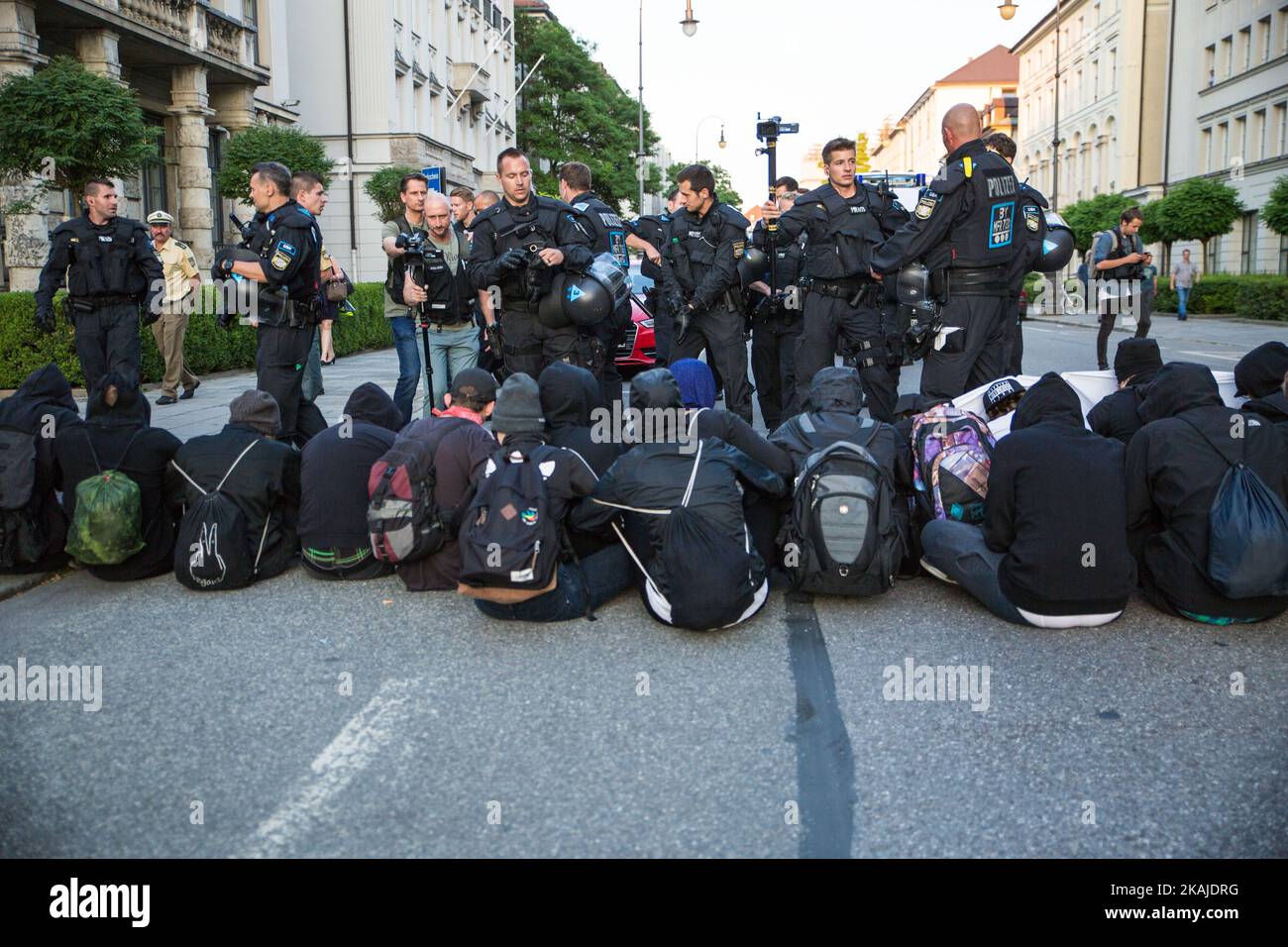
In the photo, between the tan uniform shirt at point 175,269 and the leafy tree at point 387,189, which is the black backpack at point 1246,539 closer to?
the tan uniform shirt at point 175,269

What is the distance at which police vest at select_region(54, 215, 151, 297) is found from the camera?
980cm

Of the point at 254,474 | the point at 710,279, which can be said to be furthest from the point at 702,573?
the point at 710,279

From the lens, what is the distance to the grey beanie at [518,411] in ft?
18.5

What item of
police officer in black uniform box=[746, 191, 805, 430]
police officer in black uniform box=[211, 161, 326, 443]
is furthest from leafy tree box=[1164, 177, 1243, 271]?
police officer in black uniform box=[211, 161, 326, 443]

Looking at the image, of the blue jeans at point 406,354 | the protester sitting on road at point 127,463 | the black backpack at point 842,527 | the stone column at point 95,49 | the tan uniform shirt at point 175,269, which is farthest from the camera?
the stone column at point 95,49

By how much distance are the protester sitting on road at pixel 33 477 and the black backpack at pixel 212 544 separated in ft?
2.67

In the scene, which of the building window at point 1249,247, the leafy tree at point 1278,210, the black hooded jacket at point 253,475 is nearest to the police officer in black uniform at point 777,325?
the black hooded jacket at point 253,475

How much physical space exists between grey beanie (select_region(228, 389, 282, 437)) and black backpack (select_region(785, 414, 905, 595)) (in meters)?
2.86

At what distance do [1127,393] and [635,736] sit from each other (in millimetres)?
3545

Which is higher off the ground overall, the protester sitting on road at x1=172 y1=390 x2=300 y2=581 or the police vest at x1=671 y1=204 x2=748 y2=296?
the police vest at x1=671 y1=204 x2=748 y2=296

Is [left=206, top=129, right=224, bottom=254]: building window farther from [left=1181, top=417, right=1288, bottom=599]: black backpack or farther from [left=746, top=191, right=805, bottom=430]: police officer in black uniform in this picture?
[left=1181, top=417, right=1288, bottom=599]: black backpack
